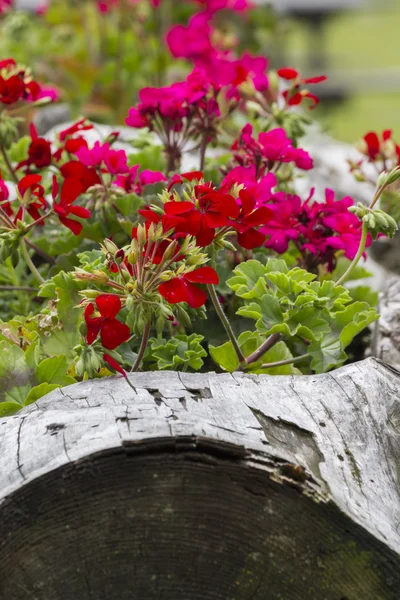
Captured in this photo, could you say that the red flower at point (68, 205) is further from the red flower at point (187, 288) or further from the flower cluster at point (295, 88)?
the flower cluster at point (295, 88)

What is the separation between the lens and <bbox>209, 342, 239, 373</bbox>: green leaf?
1.81 metres

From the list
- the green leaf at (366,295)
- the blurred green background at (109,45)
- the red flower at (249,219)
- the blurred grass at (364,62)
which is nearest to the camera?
the red flower at (249,219)

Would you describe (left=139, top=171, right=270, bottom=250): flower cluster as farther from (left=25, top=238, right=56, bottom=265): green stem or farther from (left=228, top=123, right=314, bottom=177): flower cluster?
(left=25, top=238, right=56, bottom=265): green stem

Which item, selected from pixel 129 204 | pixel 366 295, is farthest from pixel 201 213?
pixel 366 295

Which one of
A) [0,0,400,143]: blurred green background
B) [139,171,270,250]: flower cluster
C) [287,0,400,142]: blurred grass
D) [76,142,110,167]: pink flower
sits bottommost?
[287,0,400,142]: blurred grass

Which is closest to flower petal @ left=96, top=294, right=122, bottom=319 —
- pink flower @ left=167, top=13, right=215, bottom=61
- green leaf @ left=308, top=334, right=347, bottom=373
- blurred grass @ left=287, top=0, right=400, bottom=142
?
green leaf @ left=308, top=334, right=347, bottom=373

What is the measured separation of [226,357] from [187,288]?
0.33 metres

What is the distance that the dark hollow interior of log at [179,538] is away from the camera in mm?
1339

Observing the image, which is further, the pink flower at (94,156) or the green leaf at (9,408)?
the pink flower at (94,156)

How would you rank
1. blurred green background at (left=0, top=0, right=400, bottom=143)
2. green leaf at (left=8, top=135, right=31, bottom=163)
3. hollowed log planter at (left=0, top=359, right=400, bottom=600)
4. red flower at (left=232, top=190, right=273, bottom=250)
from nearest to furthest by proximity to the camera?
1. hollowed log planter at (left=0, top=359, right=400, bottom=600)
2. red flower at (left=232, top=190, right=273, bottom=250)
3. green leaf at (left=8, top=135, right=31, bottom=163)
4. blurred green background at (left=0, top=0, right=400, bottom=143)

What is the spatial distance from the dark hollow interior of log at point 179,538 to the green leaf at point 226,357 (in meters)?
0.49

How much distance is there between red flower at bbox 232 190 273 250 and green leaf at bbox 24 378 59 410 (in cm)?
46

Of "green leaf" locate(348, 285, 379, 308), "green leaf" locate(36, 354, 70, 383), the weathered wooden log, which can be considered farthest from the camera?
"green leaf" locate(348, 285, 379, 308)

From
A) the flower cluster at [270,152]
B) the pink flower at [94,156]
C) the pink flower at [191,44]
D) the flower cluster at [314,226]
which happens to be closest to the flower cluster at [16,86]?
the pink flower at [94,156]
